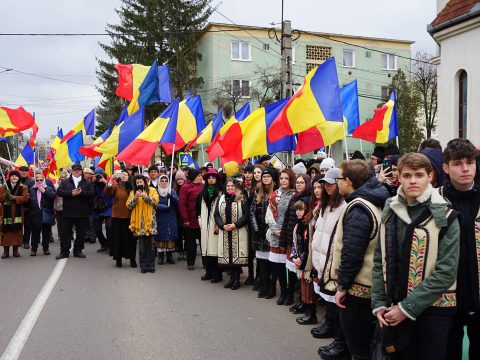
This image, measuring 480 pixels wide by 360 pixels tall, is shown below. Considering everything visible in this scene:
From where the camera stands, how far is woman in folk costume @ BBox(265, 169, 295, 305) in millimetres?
Answer: 6902

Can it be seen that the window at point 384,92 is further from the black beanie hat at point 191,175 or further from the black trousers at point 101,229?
the black beanie hat at point 191,175

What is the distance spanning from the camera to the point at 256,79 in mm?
38656

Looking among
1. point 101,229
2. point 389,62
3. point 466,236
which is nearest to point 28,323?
point 466,236

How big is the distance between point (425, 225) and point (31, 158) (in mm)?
19451

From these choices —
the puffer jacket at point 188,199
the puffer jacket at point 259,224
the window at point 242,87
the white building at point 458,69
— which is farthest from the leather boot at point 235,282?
the window at point 242,87

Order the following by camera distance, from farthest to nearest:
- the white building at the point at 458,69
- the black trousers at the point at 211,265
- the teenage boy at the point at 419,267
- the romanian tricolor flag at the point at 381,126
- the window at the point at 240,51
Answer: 1. the window at the point at 240,51
2. the white building at the point at 458,69
3. the romanian tricolor flag at the point at 381,126
4. the black trousers at the point at 211,265
5. the teenage boy at the point at 419,267

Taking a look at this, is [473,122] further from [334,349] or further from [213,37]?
[213,37]

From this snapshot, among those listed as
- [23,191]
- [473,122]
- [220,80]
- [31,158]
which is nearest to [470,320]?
[23,191]

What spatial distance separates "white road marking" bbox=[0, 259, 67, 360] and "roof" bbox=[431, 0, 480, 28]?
1148 centimetres

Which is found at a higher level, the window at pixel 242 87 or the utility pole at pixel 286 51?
the window at pixel 242 87

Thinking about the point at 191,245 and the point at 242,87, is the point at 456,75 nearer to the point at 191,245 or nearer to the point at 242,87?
the point at 191,245

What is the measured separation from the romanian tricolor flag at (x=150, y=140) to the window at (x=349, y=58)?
33072 mm

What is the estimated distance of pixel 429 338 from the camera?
123 inches

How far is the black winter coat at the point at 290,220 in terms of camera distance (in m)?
6.42
